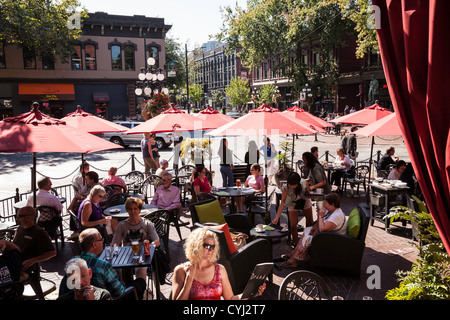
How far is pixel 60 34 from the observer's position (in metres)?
32.1

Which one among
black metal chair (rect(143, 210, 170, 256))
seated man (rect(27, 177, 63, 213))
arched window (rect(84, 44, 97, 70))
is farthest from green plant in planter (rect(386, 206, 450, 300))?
arched window (rect(84, 44, 97, 70))

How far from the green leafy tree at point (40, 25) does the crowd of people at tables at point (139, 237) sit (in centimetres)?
2378

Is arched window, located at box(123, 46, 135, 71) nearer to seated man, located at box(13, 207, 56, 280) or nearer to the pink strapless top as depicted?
seated man, located at box(13, 207, 56, 280)

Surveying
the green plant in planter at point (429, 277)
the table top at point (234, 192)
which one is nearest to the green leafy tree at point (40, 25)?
the table top at point (234, 192)

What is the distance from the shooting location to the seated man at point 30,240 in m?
5.07

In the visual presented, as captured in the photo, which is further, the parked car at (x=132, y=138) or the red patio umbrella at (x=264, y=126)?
the parked car at (x=132, y=138)

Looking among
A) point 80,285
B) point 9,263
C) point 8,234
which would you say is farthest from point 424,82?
point 8,234

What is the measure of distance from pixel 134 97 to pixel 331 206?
35443 mm

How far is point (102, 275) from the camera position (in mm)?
4180

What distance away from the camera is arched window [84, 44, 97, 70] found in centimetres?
3725

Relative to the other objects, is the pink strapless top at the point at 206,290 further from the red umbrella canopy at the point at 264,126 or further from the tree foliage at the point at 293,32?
the tree foliage at the point at 293,32

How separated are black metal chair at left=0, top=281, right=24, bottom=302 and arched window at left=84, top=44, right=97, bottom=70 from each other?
36734mm
